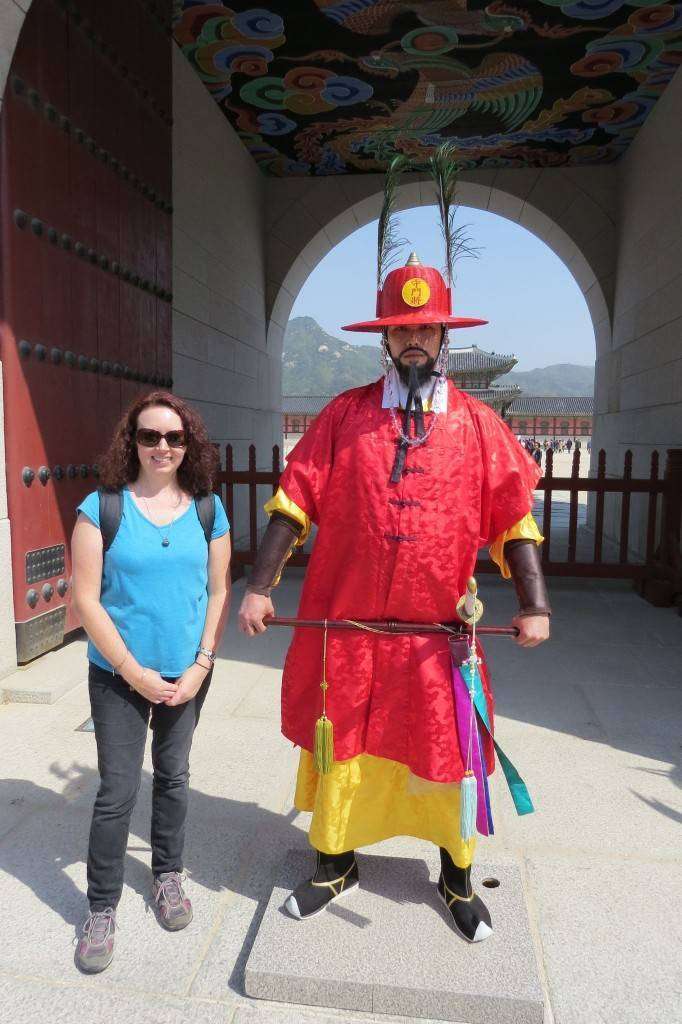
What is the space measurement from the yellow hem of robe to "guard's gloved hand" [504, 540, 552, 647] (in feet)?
1.46

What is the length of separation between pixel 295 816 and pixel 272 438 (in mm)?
7104

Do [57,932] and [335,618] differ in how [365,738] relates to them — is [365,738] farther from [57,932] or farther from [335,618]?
[57,932]

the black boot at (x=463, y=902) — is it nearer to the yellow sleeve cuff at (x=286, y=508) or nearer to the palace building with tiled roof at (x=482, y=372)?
the yellow sleeve cuff at (x=286, y=508)

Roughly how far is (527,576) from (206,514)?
2.83 feet

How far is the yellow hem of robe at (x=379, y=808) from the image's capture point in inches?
73.1

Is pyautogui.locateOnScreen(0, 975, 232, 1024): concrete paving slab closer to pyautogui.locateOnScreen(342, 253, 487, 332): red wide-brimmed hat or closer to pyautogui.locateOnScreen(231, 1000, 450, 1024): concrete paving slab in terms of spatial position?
pyautogui.locateOnScreen(231, 1000, 450, 1024): concrete paving slab

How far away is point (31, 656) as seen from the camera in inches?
142

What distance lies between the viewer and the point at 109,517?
1.75 metres

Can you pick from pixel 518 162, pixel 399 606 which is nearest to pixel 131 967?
pixel 399 606

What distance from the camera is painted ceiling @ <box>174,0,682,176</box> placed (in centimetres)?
505

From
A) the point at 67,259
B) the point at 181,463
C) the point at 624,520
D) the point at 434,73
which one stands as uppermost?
the point at 434,73

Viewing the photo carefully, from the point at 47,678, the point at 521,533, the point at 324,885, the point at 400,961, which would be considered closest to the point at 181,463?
the point at 521,533

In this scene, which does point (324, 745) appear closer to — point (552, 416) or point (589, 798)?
point (589, 798)

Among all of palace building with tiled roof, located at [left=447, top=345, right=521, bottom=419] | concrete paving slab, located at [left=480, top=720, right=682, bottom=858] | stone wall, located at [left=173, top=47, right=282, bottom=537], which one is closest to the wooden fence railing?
stone wall, located at [left=173, top=47, right=282, bottom=537]
